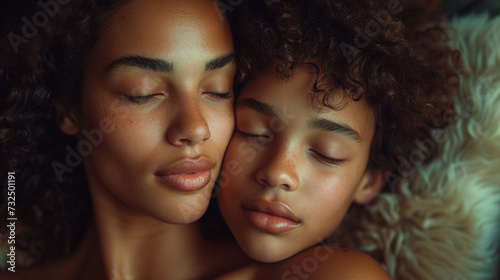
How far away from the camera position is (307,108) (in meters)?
1.11

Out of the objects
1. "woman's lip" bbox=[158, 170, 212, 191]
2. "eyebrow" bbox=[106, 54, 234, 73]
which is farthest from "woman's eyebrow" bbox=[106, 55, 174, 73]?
"woman's lip" bbox=[158, 170, 212, 191]

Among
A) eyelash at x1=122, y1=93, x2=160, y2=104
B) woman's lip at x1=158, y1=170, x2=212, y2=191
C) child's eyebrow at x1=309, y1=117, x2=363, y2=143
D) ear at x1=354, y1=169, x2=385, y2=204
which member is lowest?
ear at x1=354, y1=169, x2=385, y2=204

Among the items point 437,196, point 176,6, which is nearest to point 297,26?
point 176,6

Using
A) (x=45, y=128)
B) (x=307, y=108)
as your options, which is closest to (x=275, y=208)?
(x=307, y=108)

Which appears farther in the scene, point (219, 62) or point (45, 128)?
point (45, 128)

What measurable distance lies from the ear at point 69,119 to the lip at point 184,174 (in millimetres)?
293

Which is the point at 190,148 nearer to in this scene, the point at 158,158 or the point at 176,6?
the point at 158,158

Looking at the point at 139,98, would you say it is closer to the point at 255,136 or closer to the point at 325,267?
the point at 255,136

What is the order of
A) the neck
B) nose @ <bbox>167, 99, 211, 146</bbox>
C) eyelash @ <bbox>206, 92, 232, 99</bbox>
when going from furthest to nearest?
the neck
eyelash @ <bbox>206, 92, 232, 99</bbox>
nose @ <bbox>167, 99, 211, 146</bbox>

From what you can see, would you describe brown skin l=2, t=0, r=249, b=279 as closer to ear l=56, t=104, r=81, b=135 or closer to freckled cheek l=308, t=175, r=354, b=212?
ear l=56, t=104, r=81, b=135

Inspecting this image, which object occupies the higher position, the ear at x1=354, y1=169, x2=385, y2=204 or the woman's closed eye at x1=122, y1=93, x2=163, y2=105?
the woman's closed eye at x1=122, y1=93, x2=163, y2=105

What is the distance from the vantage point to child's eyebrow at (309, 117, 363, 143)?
111cm

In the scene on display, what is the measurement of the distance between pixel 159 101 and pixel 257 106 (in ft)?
0.74

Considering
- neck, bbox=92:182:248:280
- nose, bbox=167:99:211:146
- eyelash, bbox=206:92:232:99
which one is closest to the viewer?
nose, bbox=167:99:211:146
